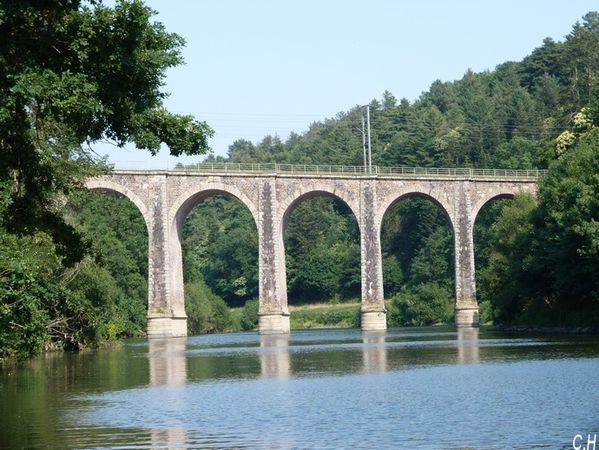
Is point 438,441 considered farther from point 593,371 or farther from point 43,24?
point 593,371

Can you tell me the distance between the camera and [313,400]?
2816cm

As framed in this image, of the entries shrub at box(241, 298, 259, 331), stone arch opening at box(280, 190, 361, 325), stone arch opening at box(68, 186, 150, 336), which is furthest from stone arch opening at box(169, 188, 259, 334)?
stone arch opening at box(280, 190, 361, 325)

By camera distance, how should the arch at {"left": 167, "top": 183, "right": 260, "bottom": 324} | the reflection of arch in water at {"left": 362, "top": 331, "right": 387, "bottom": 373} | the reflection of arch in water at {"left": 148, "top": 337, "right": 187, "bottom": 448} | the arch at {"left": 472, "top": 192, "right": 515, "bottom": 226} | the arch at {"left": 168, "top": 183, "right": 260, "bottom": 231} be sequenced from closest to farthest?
the reflection of arch in water at {"left": 148, "top": 337, "right": 187, "bottom": 448}, the reflection of arch in water at {"left": 362, "top": 331, "right": 387, "bottom": 373}, the arch at {"left": 167, "top": 183, "right": 260, "bottom": 324}, the arch at {"left": 168, "top": 183, "right": 260, "bottom": 231}, the arch at {"left": 472, "top": 192, "right": 515, "bottom": 226}

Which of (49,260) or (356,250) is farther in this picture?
(356,250)

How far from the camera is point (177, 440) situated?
21.5 m

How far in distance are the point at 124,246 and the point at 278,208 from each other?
35.0ft

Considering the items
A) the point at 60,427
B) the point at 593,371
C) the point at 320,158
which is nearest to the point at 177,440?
the point at 60,427

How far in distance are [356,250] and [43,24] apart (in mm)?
102124

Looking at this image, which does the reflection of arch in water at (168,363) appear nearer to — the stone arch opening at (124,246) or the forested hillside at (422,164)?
the stone arch opening at (124,246)

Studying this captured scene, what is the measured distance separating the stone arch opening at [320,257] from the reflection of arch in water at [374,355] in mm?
55972

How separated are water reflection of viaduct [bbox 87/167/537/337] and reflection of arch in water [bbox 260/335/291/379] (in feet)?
42.6

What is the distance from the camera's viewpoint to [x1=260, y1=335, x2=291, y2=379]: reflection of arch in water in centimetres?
3788

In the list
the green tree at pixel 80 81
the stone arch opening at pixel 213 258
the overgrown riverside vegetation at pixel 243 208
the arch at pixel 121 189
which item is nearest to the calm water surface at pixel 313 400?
the overgrown riverside vegetation at pixel 243 208

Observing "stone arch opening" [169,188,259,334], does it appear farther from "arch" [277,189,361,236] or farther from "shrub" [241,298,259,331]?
"arch" [277,189,361,236]
